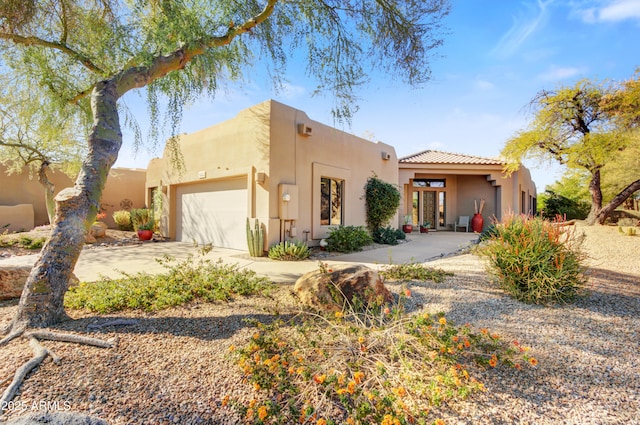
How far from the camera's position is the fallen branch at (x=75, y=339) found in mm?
2662

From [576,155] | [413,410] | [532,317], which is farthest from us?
[576,155]

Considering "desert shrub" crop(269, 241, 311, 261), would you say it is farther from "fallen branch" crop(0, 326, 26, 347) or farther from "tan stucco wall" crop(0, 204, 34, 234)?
"tan stucco wall" crop(0, 204, 34, 234)

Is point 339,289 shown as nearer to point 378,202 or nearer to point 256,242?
point 256,242

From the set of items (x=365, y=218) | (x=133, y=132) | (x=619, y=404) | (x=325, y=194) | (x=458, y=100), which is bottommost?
(x=619, y=404)

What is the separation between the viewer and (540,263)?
4121 mm

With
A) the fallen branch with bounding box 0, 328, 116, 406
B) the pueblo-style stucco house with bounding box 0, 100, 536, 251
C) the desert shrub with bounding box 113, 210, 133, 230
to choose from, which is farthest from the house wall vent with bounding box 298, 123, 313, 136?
the desert shrub with bounding box 113, 210, 133, 230

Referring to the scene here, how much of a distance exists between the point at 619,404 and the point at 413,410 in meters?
1.47

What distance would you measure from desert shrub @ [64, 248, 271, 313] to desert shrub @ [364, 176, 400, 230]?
23.8 feet

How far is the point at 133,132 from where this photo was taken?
6477mm

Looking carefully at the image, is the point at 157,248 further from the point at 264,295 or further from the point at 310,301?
the point at 310,301

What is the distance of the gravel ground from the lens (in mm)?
1939

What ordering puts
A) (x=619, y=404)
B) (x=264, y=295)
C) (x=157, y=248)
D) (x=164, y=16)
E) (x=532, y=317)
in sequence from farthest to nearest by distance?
(x=157, y=248), (x=164, y=16), (x=264, y=295), (x=532, y=317), (x=619, y=404)

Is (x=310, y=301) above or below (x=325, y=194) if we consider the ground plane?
below

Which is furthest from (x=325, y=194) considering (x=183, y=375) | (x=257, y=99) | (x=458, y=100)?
(x=183, y=375)
